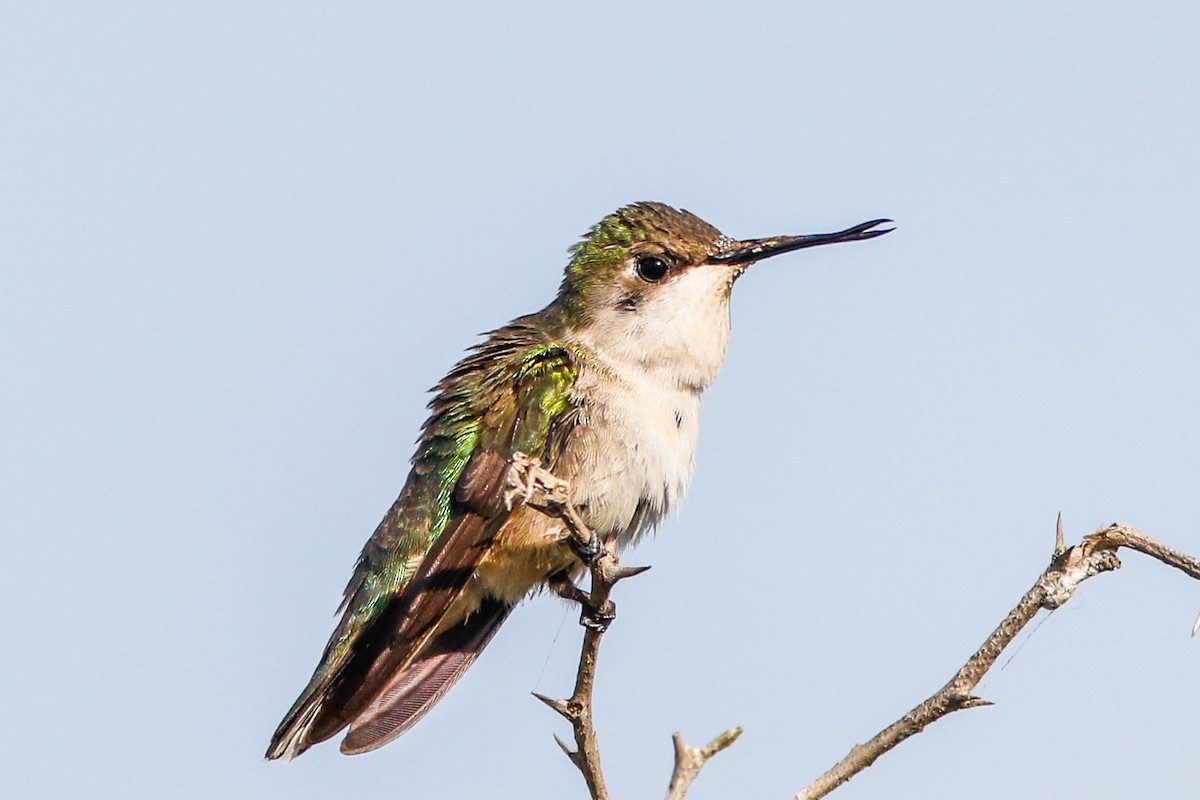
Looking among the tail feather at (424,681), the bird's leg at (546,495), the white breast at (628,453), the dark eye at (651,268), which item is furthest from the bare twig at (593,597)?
the dark eye at (651,268)

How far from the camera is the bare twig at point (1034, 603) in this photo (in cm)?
374

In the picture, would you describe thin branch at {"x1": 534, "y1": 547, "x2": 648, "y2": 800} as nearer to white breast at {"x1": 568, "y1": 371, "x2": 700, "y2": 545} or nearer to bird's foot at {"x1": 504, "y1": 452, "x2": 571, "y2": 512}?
bird's foot at {"x1": 504, "y1": 452, "x2": 571, "y2": 512}

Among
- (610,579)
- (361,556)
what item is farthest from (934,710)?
(361,556)

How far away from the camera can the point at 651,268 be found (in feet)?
23.8

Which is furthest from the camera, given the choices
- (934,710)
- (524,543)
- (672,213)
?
(672,213)

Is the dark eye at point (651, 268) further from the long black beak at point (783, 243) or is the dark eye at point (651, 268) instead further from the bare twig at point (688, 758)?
the bare twig at point (688, 758)

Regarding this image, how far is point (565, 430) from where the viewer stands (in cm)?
650

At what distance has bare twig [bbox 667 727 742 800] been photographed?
415 centimetres

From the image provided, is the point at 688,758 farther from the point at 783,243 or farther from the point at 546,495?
the point at 783,243

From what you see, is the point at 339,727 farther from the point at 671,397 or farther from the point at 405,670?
the point at 671,397

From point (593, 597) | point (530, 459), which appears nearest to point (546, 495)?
point (593, 597)

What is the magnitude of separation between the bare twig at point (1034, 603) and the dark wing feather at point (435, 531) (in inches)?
110

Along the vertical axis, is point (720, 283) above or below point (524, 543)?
above

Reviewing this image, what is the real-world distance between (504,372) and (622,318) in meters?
0.67
